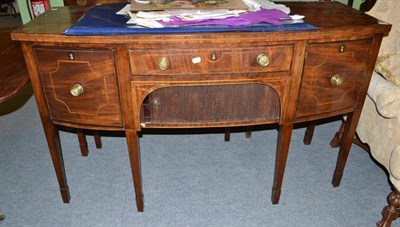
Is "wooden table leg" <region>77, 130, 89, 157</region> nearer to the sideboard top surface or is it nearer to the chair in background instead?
the sideboard top surface

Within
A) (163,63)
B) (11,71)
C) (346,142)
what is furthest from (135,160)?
(346,142)

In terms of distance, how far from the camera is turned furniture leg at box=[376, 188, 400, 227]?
1.33 m

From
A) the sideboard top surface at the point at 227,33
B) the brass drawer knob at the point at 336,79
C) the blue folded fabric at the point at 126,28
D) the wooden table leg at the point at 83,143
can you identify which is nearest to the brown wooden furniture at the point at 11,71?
the sideboard top surface at the point at 227,33

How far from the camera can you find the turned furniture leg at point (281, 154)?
1303 millimetres

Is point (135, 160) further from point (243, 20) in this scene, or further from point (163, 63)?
point (243, 20)

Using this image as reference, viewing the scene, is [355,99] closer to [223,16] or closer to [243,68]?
[243,68]

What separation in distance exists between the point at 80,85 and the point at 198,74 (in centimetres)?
41

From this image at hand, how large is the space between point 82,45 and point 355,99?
105 cm

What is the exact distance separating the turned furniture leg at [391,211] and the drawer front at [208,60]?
28.6 inches

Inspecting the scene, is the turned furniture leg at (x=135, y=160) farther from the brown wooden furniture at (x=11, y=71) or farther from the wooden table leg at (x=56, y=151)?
the brown wooden furniture at (x=11, y=71)

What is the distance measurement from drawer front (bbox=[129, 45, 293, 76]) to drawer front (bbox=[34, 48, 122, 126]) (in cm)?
11

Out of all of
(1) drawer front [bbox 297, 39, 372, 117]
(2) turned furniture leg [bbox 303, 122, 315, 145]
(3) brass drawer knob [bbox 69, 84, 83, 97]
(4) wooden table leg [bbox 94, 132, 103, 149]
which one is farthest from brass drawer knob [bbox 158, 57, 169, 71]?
(2) turned furniture leg [bbox 303, 122, 315, 145]

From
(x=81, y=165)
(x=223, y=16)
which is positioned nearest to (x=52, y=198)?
(x=81, y=165)

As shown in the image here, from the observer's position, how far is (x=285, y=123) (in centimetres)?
127
